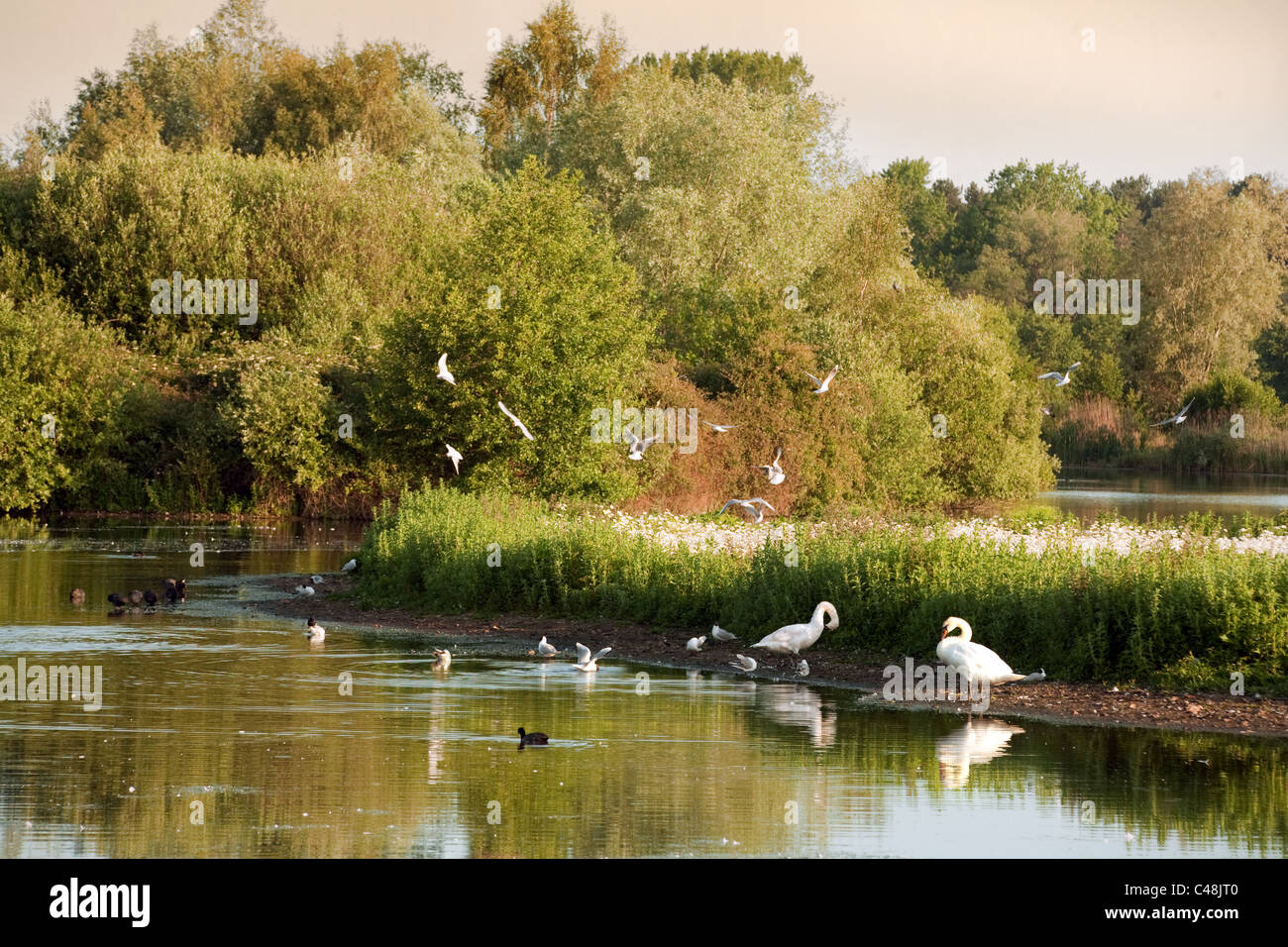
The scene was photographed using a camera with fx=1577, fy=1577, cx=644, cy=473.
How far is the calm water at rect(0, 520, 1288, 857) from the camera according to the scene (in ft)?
38.6

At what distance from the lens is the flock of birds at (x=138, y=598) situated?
26094 millimetres

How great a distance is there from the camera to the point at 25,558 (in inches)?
1379

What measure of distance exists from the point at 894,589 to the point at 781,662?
1801 mm

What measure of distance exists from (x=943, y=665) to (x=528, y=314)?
2408cm

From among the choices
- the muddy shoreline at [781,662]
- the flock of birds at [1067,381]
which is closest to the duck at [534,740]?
the muddy shoreline at [781,662]

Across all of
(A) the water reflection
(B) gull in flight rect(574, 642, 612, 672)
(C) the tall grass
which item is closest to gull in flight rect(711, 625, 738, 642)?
(C) the tall grass

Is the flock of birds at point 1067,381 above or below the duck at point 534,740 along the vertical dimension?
above

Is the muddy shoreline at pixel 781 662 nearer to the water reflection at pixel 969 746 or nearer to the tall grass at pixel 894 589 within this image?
the tall grass at pixel 894 589

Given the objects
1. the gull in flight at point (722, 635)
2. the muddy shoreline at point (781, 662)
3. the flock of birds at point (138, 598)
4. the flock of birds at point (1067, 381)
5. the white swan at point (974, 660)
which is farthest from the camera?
the flock of birds at point (1067, 381)

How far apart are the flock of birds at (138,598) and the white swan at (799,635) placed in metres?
11.3

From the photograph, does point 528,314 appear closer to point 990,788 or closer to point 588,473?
point 588,473

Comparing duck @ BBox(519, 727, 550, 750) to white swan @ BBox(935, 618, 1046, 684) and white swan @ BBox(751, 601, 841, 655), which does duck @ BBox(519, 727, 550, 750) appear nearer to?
white swan @ BBox(935, 618, 1046, 684)

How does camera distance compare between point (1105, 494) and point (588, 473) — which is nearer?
point (588, 473)

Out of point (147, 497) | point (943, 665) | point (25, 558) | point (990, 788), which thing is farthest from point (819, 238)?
point (990, 788)
